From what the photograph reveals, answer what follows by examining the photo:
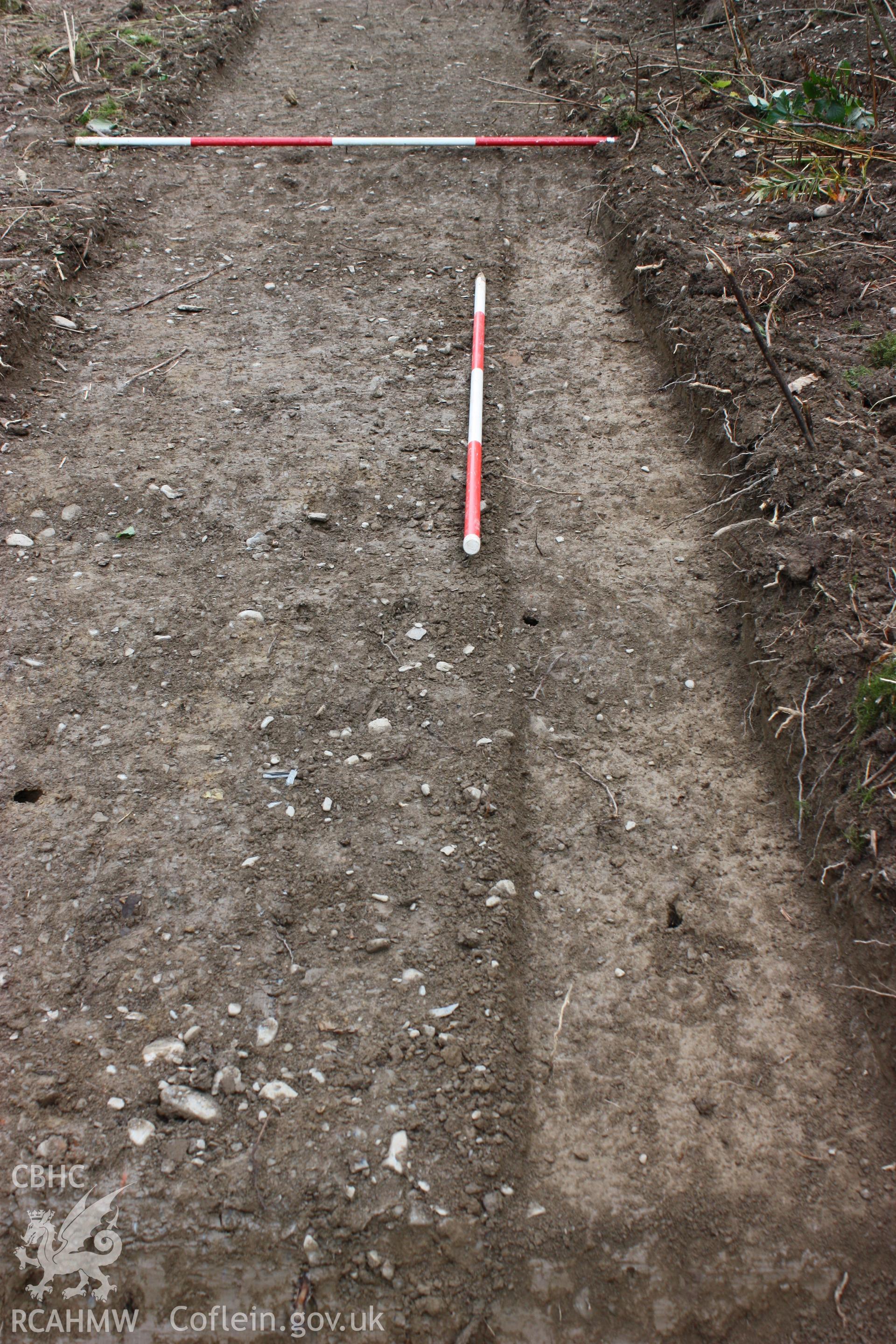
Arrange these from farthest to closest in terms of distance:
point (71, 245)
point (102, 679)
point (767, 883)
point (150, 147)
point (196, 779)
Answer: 1. point (150, 147)
2. point (71, 245)
3. point (102, 679)
4. point (196, 779)
5. point (767, 883)

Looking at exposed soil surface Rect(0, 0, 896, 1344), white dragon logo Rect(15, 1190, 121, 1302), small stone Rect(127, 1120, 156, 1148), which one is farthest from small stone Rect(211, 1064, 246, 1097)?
white dragon logo Rect(15, 1190, 121, 1302)

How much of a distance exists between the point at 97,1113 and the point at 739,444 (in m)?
3.00

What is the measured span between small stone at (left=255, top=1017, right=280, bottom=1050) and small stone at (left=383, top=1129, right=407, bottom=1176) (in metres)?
0.37

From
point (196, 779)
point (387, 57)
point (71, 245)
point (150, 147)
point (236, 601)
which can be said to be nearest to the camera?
point (196, 779)

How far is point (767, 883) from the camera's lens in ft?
7.29

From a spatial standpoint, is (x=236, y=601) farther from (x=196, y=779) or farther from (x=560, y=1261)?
(x=560, y=1261)

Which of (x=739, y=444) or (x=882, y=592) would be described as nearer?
(x=882, y=592)

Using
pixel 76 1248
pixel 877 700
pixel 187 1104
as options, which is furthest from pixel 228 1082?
pixel 877 700

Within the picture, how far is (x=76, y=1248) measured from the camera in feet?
5.42

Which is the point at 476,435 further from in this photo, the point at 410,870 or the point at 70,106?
the point at 70,106

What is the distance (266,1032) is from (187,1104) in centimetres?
22

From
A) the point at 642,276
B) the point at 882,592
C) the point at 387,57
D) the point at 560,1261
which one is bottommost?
the point at 560,1261

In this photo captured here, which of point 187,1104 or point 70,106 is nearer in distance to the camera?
point 187,1104

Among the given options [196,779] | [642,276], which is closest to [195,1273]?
[196,779]
